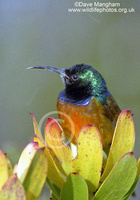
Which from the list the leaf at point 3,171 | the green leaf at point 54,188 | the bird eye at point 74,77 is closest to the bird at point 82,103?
the bird eye at point 74,77

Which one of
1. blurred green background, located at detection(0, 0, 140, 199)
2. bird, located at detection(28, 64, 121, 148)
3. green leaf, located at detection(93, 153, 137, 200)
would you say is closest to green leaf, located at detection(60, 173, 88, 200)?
green leaf, located at detection(93, 153, 137, 200)

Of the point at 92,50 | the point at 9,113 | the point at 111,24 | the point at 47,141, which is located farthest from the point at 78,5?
the point at 47,141

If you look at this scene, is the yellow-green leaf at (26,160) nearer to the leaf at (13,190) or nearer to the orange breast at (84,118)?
the leaf at (13,190)

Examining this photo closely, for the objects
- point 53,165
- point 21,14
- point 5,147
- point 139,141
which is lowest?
point 139,141

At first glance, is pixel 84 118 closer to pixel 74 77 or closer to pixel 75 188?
pixel 74 77

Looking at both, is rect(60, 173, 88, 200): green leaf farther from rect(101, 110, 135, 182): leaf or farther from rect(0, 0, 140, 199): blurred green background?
rect(0, 0, 140, 199): blurred green background

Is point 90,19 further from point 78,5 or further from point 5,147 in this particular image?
point 5,147
